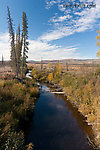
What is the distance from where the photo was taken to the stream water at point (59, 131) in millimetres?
5786

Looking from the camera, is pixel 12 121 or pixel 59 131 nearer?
pixel 12 121

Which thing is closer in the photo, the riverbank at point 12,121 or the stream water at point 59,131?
the riverbank at point 12,121

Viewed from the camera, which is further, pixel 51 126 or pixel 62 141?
pixel 51 126

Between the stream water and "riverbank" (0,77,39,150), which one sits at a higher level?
"riverbank" (0,77,39,150)

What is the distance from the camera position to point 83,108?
864 cm

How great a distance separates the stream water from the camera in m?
5.79

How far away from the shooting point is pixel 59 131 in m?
6.97

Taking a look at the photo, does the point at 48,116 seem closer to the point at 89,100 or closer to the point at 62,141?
the point at 62,141

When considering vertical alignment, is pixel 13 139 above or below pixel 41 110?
above

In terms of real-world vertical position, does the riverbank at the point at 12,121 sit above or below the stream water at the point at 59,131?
above

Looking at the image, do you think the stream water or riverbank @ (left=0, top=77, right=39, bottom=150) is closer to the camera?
riverbank @ (left=0, top=77, right=39, bottom=150)

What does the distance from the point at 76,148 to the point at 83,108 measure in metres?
3.80

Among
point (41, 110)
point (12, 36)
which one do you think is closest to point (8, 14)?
point (12, 36)

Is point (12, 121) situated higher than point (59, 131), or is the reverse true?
point (12, 121)
